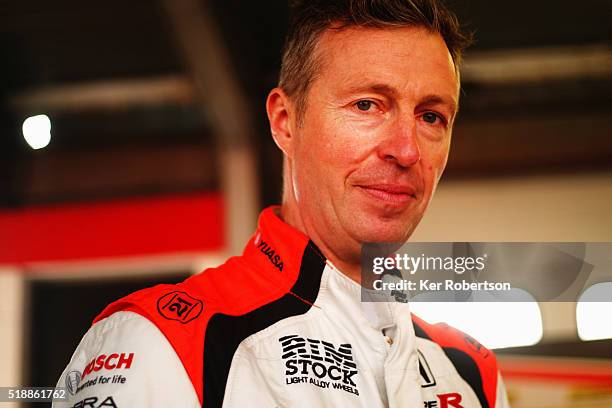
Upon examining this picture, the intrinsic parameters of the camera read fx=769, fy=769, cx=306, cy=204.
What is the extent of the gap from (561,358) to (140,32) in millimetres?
1390

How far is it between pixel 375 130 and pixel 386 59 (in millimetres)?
69

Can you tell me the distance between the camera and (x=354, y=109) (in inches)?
27.5

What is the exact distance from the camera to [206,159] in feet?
6.48

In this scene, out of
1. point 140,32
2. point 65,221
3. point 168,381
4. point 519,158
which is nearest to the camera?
point 168,381

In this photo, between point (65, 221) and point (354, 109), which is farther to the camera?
point (65, 221)

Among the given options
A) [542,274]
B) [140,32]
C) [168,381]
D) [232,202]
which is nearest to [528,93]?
[232,202]

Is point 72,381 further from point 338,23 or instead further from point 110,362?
point 338,23

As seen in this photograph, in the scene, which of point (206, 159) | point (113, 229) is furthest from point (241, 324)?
point (206, 159)

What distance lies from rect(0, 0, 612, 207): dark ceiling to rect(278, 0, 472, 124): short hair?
6.6 inches

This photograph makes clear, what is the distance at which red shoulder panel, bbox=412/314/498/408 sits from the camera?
2.52 feet

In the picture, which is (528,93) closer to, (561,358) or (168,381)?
(561,358)

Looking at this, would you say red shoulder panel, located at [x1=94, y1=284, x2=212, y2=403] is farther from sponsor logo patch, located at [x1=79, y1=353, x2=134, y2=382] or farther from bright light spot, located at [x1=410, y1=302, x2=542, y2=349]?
bright light spot, located at [x1=410, y1=302, x2=542, y2=349]

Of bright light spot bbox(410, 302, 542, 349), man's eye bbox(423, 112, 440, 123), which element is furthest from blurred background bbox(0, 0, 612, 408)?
man's eye bbox(423, 112, 440, 123)

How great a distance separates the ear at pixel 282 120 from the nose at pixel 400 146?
12 centimetres
